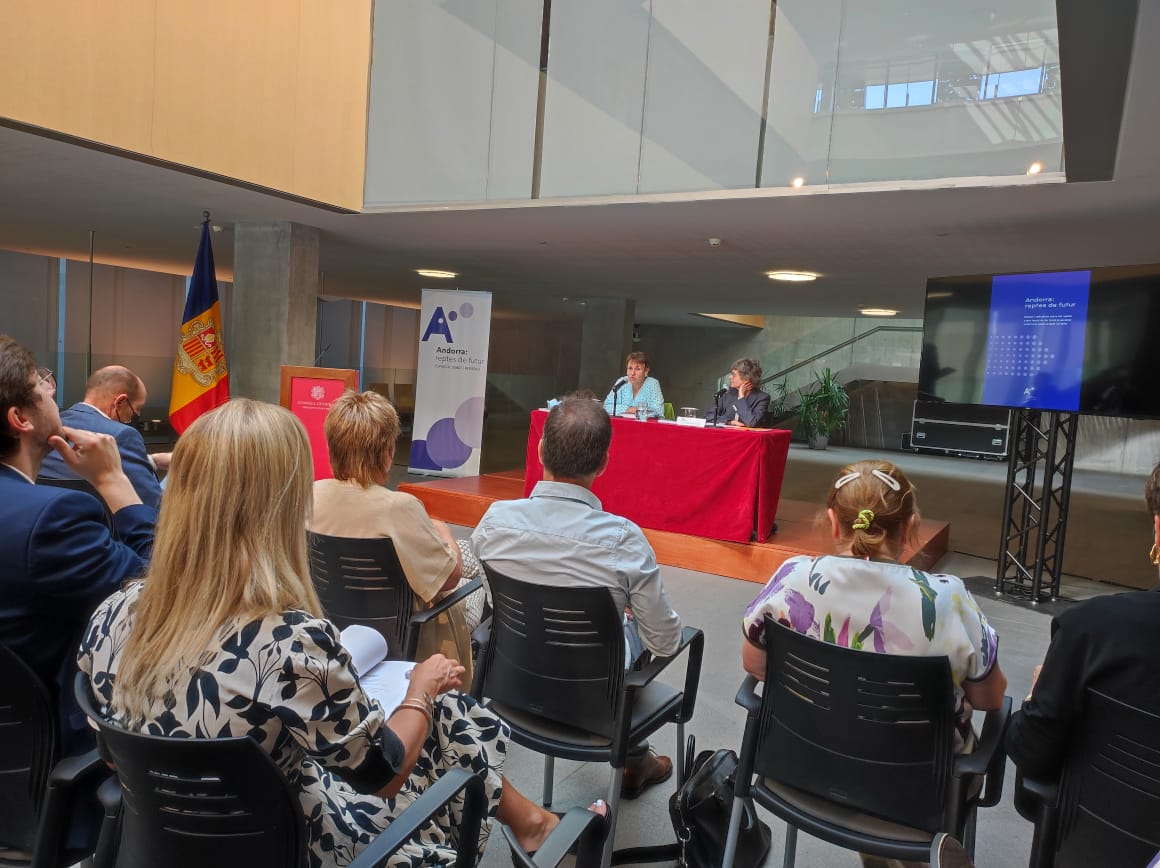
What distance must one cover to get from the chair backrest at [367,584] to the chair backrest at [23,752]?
3.03 ft

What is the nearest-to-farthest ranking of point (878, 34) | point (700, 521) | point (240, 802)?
1. point (240, 802)
2. point (878, 34)
3. point (700, 521)

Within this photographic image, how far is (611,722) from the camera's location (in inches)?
71.6

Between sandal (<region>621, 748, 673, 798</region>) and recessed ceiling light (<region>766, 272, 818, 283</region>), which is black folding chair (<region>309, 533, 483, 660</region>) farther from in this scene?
recessed ceiling light (<region>766, 272, 818, 283</region>)

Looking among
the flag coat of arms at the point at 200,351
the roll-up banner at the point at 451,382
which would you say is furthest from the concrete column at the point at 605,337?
the flag coat of arms at the point at 200,351

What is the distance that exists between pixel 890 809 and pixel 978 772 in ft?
0.63

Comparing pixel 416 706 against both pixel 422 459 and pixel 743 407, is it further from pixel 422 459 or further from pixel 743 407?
pixel 422 459

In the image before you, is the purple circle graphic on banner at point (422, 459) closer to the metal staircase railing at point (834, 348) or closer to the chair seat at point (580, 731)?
the chair seat at point (580, 731)

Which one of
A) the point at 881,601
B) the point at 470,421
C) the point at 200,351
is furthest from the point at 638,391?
the point at 881,601

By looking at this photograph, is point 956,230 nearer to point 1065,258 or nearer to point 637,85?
point 1065,258

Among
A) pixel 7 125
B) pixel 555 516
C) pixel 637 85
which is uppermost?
pixel 637 85

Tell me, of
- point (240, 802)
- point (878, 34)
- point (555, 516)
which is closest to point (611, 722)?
point (555, 516)

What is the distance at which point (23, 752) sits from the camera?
130 centimetres

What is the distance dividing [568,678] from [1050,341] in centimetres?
Result: 408

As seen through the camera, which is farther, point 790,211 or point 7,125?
point 790,211
